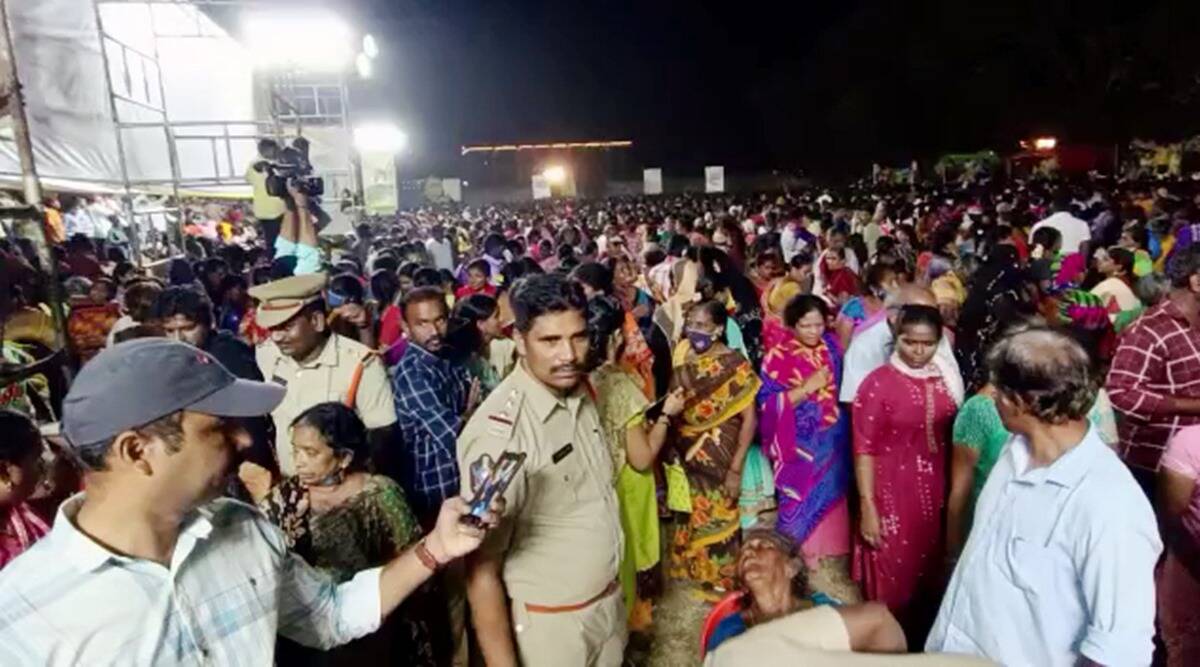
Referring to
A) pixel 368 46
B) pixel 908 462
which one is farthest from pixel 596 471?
pixel 368 46

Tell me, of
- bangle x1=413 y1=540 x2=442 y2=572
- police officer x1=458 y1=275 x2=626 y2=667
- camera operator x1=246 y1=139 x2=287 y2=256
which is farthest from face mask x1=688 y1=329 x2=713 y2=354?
camera operator x1=246 y1=139 x2=287 y2=256

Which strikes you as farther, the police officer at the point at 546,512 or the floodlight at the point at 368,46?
the floodlight at the point at 368,46

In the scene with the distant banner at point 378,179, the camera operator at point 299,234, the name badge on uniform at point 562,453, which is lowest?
the name badge on uniform at point 562,453

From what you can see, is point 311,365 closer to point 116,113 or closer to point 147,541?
point 147,541

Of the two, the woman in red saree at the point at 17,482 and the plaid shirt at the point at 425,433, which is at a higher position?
the woman in red saree at the point at 17,482

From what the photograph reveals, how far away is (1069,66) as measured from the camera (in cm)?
2823

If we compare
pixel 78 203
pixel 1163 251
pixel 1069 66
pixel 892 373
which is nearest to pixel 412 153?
pixel 1069 66

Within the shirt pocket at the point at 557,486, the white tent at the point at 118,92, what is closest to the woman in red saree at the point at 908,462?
the shirt pocket at the point at 557,486

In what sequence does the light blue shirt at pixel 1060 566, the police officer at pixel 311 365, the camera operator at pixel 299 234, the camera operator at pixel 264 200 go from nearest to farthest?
the light blue shirt at pixel 1060 566 → the police officer at pixel 311 365 → the camera operator at pixel 299 234 → the camera operator at pixel 264 200

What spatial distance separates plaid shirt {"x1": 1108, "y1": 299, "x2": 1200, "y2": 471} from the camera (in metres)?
3.46

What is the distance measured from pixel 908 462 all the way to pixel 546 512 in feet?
6.45

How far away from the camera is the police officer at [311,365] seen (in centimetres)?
351

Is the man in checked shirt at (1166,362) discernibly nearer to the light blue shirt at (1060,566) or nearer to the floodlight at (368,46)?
the light blue shirt at (1060,566)

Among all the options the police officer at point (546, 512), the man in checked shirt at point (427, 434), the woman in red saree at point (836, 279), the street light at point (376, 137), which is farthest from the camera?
the street light at point (376, 137)
